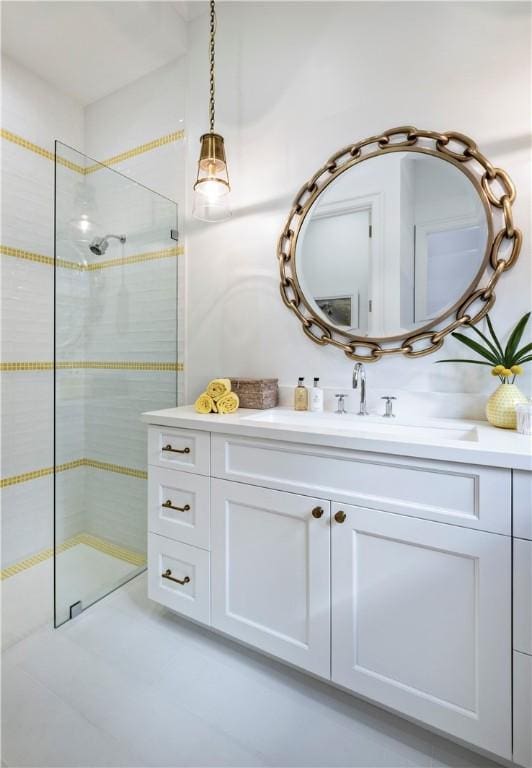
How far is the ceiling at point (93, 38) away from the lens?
1766 millimetres

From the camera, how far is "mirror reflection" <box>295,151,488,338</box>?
1.38 meters

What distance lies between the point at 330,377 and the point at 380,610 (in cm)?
90

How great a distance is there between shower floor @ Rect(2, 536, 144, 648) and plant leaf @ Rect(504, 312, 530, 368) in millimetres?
1905

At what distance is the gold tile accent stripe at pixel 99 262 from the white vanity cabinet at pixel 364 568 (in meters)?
0.86

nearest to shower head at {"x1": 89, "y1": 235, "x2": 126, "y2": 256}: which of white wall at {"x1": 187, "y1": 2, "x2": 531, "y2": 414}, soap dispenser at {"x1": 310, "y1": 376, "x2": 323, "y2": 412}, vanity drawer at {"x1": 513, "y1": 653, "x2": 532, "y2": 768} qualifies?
white wall at {"x1": 187, "y1": 2, "x2": 531, "y2": 414}

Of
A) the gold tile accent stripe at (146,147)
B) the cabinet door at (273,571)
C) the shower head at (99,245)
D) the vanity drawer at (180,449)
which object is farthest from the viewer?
the gold tile accent stripe at (146,147)

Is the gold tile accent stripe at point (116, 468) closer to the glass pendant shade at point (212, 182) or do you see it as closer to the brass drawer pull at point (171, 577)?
the brass drawer pull at point (171, 577)

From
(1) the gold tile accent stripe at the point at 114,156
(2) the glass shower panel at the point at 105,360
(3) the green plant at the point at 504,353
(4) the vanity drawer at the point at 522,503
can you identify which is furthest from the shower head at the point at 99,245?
(4) the vanity drawer at the point at 522,503

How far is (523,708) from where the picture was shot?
924mm

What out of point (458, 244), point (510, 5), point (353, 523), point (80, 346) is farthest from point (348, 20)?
point (353, 523)

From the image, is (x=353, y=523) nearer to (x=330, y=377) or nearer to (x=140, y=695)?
(x=330, y=377)

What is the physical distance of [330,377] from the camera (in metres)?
1.67

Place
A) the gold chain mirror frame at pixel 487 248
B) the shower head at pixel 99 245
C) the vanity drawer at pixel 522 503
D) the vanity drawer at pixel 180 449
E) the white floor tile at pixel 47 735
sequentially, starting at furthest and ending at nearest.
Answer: the shower head at pixel 99 245
the vanity drawer at pixel 180 449
the gold chain mirror frame at pixel 487 248
the white floor tile at pixel 47 735
the vanity drawer at pixel 522 503

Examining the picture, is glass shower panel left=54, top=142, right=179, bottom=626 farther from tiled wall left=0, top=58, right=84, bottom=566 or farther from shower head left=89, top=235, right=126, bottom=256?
tiled wall left=0, top=58, right=84, bottom=566
